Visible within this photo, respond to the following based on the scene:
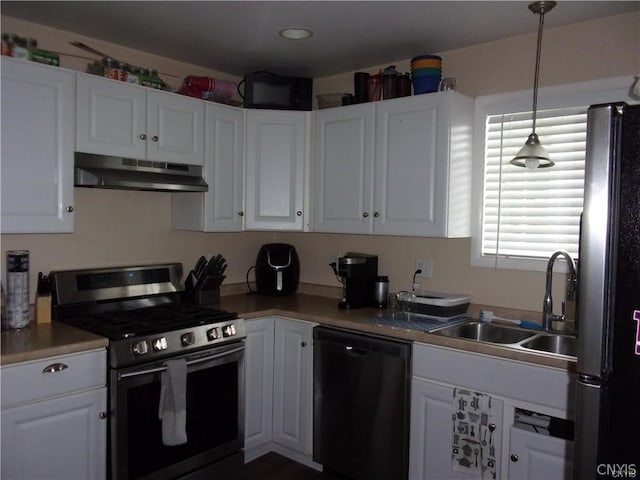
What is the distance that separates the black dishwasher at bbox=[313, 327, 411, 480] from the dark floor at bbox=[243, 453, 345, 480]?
0.29ft

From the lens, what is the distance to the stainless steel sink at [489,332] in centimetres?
260

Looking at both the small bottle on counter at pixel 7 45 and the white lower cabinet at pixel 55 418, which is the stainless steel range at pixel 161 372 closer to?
the white lower cabinet at pixel 55 418

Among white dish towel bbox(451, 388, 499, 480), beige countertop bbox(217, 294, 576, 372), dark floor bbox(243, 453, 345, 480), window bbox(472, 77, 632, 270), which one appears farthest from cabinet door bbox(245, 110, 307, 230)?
white dish towel bbox(451, 388, 499, 480)

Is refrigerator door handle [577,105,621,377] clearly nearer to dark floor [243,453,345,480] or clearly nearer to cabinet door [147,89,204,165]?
dark floor [243,453,345,480]

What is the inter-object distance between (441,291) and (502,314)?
1.30 feet

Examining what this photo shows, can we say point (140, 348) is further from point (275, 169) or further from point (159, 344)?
point (275, 169)

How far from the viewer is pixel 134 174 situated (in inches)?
106

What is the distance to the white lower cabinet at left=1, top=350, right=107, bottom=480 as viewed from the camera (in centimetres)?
200

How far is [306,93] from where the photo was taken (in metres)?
3.38

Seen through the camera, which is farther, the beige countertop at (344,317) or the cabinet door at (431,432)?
the cabinet door at (431,432)

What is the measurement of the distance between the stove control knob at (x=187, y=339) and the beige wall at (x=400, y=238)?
781 mm

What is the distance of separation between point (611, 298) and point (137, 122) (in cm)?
232

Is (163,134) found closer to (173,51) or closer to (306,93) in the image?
(173,51)

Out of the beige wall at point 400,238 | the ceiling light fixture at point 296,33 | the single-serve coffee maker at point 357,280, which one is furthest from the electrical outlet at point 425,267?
the ceiling light fixture at point 296,33
